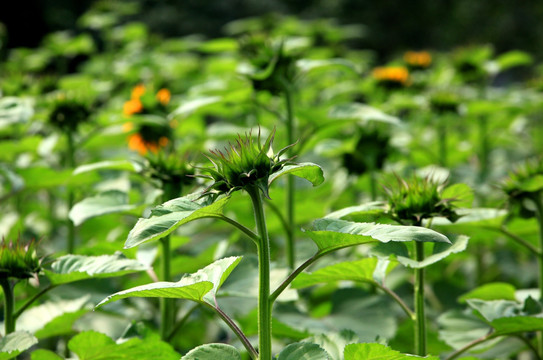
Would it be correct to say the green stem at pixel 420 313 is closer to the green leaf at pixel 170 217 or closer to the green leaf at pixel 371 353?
the green leaf at pixel 371 353

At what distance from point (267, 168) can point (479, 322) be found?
552 mm

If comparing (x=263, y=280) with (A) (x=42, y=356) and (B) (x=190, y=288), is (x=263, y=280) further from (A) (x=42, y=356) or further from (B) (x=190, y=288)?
(A) (x=42, y=356)

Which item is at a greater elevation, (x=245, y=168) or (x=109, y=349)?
(x=245, y=168)

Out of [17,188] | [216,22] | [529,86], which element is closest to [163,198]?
[17,188]

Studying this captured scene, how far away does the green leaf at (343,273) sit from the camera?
75 cm

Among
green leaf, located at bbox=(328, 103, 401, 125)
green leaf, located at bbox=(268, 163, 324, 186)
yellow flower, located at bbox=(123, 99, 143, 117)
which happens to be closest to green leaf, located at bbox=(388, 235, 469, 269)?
green leaf, located at bbox=(268, 163, 324, 186)

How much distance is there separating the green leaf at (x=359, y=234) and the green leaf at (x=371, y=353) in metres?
0.10

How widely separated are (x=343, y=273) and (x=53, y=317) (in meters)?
0.45

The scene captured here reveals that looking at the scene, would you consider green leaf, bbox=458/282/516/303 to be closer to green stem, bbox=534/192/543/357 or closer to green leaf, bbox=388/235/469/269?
green stem, bbox=534/192/543/357

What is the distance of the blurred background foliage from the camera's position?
Answer: 4.94 metres

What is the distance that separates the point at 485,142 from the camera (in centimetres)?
186

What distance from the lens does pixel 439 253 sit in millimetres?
684

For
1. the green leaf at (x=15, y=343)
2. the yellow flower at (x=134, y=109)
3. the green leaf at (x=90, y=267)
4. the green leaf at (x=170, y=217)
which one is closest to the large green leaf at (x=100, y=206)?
the green leaf at (x=90, y=267)

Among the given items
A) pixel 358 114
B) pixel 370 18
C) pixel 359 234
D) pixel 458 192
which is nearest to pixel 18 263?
pixel 359 234
